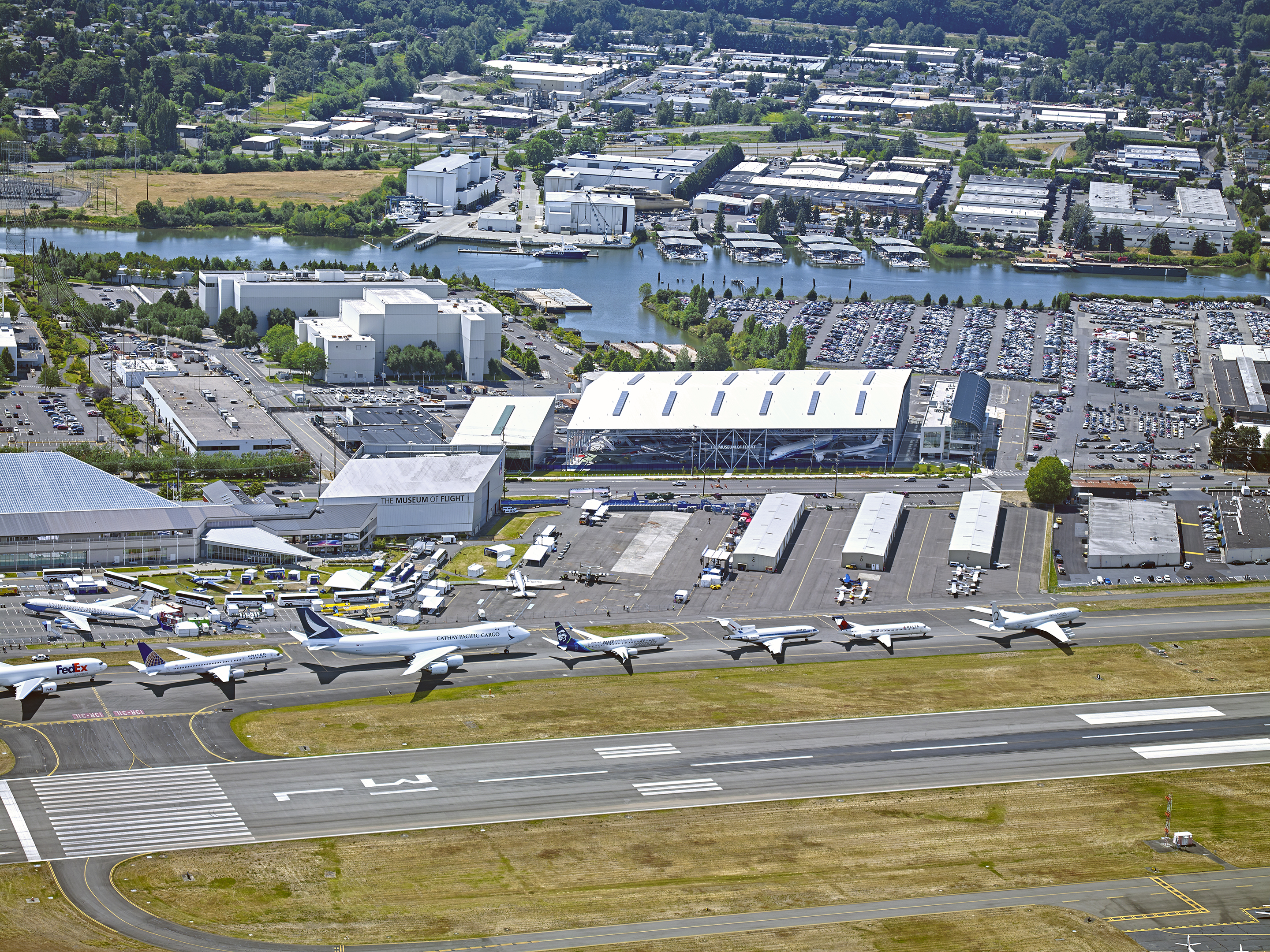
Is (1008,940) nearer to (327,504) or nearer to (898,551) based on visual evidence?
(898,551)

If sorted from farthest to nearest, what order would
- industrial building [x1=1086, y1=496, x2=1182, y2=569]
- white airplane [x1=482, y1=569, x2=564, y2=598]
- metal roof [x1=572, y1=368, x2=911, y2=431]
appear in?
metal roof [x1=572, y1=368, x2=911, y2=431] → industrial building [x1=1086, y1=496, x2=1182, y2=569] → white airplane [x1=482, y1=569, x2=564, y2=598]

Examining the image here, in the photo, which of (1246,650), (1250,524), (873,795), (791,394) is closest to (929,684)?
(873,795)

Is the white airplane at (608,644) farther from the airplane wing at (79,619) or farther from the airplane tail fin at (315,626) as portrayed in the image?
the airplane wing at (79,619)

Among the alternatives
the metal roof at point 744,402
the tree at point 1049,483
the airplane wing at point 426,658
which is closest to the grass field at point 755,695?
the airplane wing at point 426,658

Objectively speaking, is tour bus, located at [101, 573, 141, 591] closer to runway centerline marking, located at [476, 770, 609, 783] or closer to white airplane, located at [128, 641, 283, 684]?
white airplane, located at [128, 641, 283, 684]

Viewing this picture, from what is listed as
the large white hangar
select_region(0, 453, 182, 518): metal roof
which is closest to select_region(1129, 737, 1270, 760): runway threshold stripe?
the large white hangar

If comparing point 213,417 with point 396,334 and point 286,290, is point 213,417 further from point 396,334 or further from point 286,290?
point 286,290
